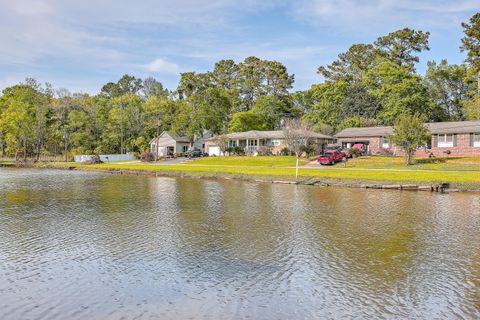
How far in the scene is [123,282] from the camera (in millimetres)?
11688

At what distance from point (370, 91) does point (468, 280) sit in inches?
3088

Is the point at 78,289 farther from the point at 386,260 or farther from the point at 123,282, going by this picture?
the point at 386,260

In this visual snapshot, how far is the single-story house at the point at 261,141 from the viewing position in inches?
2931

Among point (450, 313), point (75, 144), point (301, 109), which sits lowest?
point (450, 313)

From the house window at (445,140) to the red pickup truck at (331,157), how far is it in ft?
45.7

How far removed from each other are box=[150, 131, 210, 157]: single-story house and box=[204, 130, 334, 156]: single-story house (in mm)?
8131

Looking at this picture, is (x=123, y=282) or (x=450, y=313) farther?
(x=123, y=282)

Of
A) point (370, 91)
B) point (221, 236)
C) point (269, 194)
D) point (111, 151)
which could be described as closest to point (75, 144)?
point (111, 151)

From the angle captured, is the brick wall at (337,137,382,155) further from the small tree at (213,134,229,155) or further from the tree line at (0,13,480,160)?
the small tree at (213,134,229,155)

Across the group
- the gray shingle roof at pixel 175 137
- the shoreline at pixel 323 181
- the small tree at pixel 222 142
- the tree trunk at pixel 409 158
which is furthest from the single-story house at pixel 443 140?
the gray shingle roof at pixel 175 137

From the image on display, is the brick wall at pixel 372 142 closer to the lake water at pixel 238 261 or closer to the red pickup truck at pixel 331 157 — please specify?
the red pickup truck at pixel 331 157

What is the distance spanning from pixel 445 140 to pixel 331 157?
16844 millimetres

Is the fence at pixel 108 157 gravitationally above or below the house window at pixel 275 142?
below

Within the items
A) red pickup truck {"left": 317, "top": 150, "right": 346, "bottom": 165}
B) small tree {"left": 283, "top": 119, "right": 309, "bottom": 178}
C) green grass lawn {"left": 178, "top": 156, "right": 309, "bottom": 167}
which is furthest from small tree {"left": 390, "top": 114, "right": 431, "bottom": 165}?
small tree {"left": 283, "top": 119, "right": 309, "bottom": 178}
